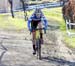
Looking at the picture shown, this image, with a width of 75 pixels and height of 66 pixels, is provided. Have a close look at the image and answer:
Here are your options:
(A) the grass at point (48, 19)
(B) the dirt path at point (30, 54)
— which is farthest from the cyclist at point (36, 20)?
(A) the grass at point (48, 19)

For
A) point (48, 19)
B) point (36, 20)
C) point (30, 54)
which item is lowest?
point (48, 19)

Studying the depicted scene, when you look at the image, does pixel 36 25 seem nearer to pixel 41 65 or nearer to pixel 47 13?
pixel 41 65

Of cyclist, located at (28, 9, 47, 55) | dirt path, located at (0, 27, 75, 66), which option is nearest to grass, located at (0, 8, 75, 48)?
dirt path, located at (0, 27, 75, 66)

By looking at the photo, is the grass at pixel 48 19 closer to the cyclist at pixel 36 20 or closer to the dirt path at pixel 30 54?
the dirt path at pixel 30 54

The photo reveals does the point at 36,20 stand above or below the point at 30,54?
above

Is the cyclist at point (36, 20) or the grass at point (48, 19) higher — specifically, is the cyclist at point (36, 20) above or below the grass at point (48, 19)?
above

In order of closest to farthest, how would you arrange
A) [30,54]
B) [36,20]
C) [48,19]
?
[36,20] → [30,54] → [48,19]

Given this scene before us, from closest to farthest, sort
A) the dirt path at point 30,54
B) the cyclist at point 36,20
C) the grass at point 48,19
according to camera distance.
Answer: the dirt path at point 30,54, the cyclist at point 36,20, the grass at point 48,19

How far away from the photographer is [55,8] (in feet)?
118

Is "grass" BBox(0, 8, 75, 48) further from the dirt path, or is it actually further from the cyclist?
the cyclist

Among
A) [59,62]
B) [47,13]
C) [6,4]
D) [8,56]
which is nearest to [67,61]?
[59,62]

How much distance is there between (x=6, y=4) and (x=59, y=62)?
31888 millimetres

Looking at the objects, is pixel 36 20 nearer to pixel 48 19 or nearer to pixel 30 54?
pixel 30 54

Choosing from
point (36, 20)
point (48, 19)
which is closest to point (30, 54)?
point (36, 20)
